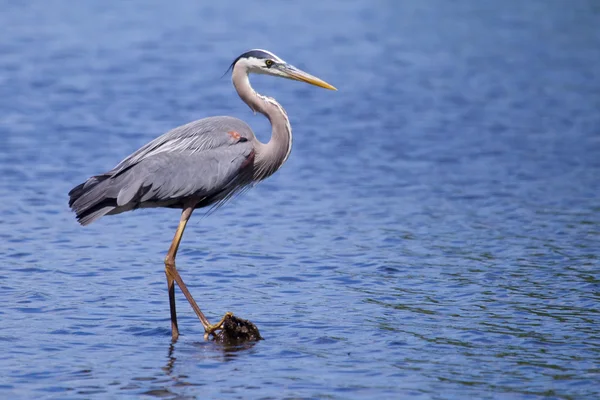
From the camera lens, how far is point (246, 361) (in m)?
8.61

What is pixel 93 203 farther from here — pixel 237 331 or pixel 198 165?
pixel 237 331

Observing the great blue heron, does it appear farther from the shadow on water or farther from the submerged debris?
the shadow on water

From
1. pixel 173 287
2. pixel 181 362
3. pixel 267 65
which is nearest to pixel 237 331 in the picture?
pixel 181 362

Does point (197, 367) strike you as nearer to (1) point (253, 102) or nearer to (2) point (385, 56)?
Result: (1) point (253, 102)

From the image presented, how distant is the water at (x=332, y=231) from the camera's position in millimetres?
8445

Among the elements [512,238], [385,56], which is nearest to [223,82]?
[385,56]

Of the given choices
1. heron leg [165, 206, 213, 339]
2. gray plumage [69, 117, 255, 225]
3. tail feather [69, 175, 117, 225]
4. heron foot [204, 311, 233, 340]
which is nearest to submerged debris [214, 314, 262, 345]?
heron foot [204, 311, 233, 340]

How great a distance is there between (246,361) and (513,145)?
9.68 meters

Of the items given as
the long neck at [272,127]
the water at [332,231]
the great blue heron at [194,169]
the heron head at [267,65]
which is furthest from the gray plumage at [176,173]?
the water at [332,231]

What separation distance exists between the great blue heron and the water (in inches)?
36.1

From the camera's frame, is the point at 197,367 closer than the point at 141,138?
Yes

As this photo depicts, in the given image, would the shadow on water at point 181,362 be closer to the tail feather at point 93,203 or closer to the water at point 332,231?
the water at point 332,231

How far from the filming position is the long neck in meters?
9.86

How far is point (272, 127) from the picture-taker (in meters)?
9.83
